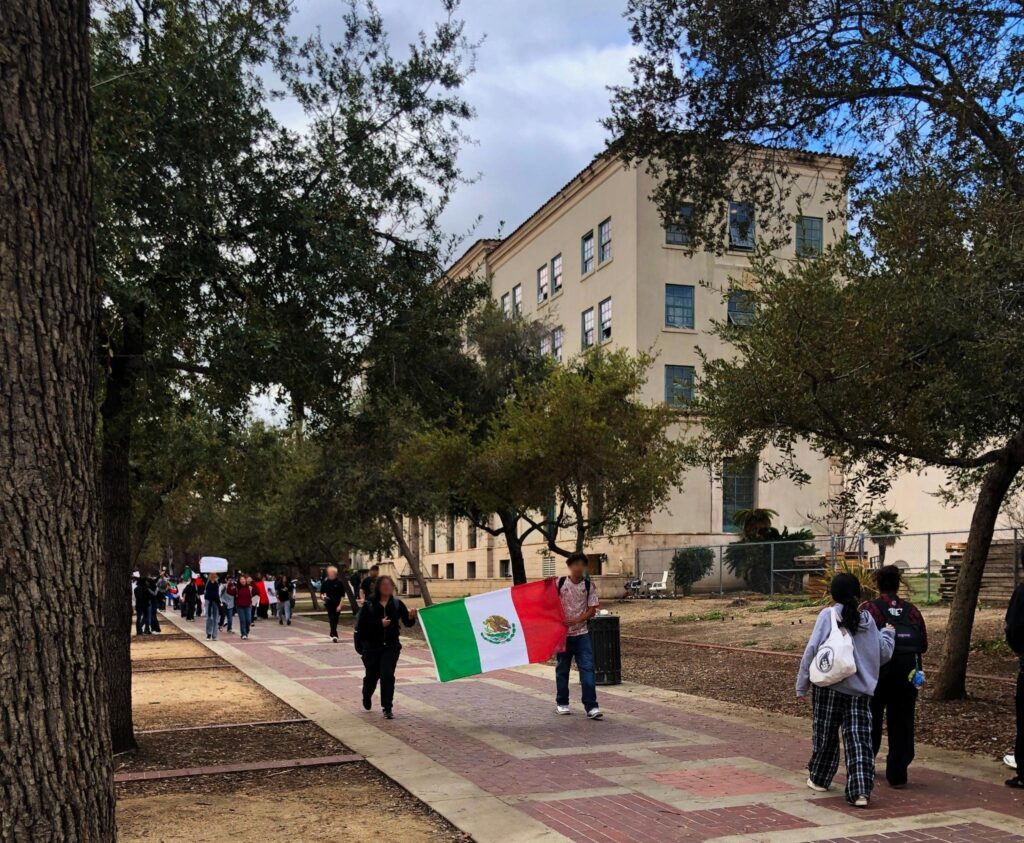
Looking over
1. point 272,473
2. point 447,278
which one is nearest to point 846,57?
point 447,278

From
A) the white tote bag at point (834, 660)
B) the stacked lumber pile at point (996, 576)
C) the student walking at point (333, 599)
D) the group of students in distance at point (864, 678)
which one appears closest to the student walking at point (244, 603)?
the student walking at point (333, 599)

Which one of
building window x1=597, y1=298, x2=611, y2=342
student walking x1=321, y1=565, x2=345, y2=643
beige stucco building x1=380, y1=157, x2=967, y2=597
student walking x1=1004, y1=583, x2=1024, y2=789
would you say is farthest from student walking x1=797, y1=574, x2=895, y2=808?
building window x1=597, y1=298, x2=611, y2=342

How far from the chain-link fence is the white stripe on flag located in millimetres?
12989

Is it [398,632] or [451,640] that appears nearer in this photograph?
[451,640]

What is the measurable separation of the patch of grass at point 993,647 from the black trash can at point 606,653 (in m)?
6.29

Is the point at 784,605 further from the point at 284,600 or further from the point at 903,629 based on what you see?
the point at 903,629

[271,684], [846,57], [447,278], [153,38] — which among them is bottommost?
[271,684]

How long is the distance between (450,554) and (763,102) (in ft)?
167

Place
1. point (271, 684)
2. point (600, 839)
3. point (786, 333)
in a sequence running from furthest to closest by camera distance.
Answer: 1. point (271, 684)
2. point (786, 333)
3. point (600, 839)

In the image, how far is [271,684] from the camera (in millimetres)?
15352

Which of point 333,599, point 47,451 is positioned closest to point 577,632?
point 47,451

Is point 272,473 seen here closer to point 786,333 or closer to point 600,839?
point 786,333

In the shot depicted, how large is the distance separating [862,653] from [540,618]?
469 cm

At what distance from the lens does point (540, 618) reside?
11.4 m
